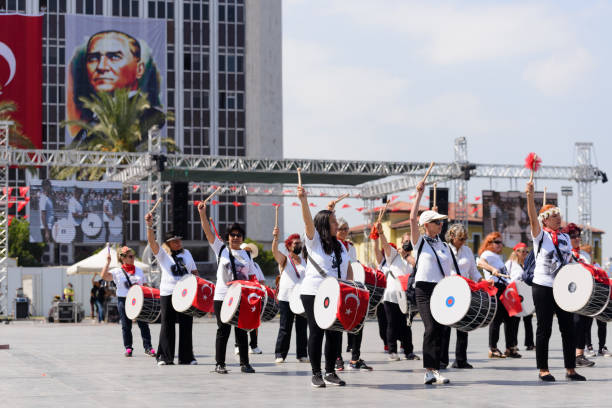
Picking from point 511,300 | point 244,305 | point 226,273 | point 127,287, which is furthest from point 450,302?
point 127,287

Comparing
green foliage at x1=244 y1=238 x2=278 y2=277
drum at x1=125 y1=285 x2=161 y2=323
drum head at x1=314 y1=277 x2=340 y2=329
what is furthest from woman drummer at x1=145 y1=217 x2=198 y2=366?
green foliage at x1=244 y1=238 x2=278 y2=277

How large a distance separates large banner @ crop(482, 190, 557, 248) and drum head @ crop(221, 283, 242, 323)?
1202 inches

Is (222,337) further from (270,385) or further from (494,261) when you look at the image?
(494,261)

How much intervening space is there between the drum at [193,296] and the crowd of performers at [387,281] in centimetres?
7

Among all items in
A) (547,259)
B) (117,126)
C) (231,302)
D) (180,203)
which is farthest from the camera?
(117,126)

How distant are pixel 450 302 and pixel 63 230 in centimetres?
2659

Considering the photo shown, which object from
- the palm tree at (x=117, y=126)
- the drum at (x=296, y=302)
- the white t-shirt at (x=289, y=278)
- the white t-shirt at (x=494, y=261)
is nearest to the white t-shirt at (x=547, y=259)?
the white t-shirt at (x=494, y=261)

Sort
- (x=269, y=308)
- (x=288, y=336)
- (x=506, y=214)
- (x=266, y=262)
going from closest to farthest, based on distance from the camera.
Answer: (x=269, y=308)
(x=288, y=336)
(x=506, y=214)
(x=266, y=262)

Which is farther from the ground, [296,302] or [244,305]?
[244,305]

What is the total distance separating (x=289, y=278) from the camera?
12977mm

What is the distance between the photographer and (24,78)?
7175 cm

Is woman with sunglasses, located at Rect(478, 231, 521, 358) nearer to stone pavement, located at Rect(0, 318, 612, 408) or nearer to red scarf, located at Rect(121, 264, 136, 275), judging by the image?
stone pavement, located at Rect(0, 318, 612, 408)

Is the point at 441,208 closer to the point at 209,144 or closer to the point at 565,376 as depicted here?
the point at 565,376

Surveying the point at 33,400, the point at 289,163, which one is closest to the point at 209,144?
the point at 289,163
